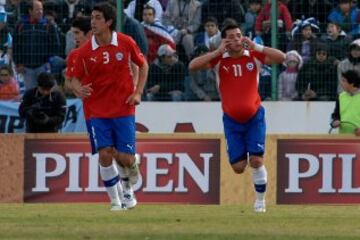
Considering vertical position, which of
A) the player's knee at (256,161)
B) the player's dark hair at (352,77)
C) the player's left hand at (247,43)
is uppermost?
the player's left hand at (247,43)

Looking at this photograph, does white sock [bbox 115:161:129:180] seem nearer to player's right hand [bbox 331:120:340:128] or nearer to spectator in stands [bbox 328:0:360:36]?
player's right hand [bbox 331:120:340:128]

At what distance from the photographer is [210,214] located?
15.1m

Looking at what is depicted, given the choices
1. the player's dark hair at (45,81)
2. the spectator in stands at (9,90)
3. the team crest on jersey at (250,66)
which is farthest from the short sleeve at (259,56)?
the spectator in stands at (9,90)

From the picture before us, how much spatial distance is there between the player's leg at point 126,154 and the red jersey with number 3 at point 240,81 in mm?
1462

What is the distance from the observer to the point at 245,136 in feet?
52.5

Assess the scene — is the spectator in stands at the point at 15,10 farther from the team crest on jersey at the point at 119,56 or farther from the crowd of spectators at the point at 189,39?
the team crest on jersey at the point at 119,56

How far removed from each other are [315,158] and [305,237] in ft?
25.5

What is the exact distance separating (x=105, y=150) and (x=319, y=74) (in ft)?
22.1

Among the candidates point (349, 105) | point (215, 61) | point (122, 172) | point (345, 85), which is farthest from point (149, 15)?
point (122, 172)

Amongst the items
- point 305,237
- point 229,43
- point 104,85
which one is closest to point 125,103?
point 104,85

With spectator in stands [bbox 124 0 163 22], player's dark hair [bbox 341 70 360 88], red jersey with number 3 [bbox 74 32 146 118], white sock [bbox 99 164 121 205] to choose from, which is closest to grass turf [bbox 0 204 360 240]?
white sock [bbox 99 164 121 205]

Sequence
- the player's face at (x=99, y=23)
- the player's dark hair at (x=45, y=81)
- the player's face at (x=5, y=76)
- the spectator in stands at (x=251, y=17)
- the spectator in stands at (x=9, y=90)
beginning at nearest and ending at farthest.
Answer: the player's face at (x=99, y=23), the player's dark hair at (x=45, y=81), the spectator in stands at (x=251, y=17), the player's face at (x=5, y=76), the spectator in stands at (x=9, y=90)

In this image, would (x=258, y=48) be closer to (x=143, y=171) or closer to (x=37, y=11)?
(x=143, y=171)

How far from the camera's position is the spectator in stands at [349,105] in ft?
63.0
